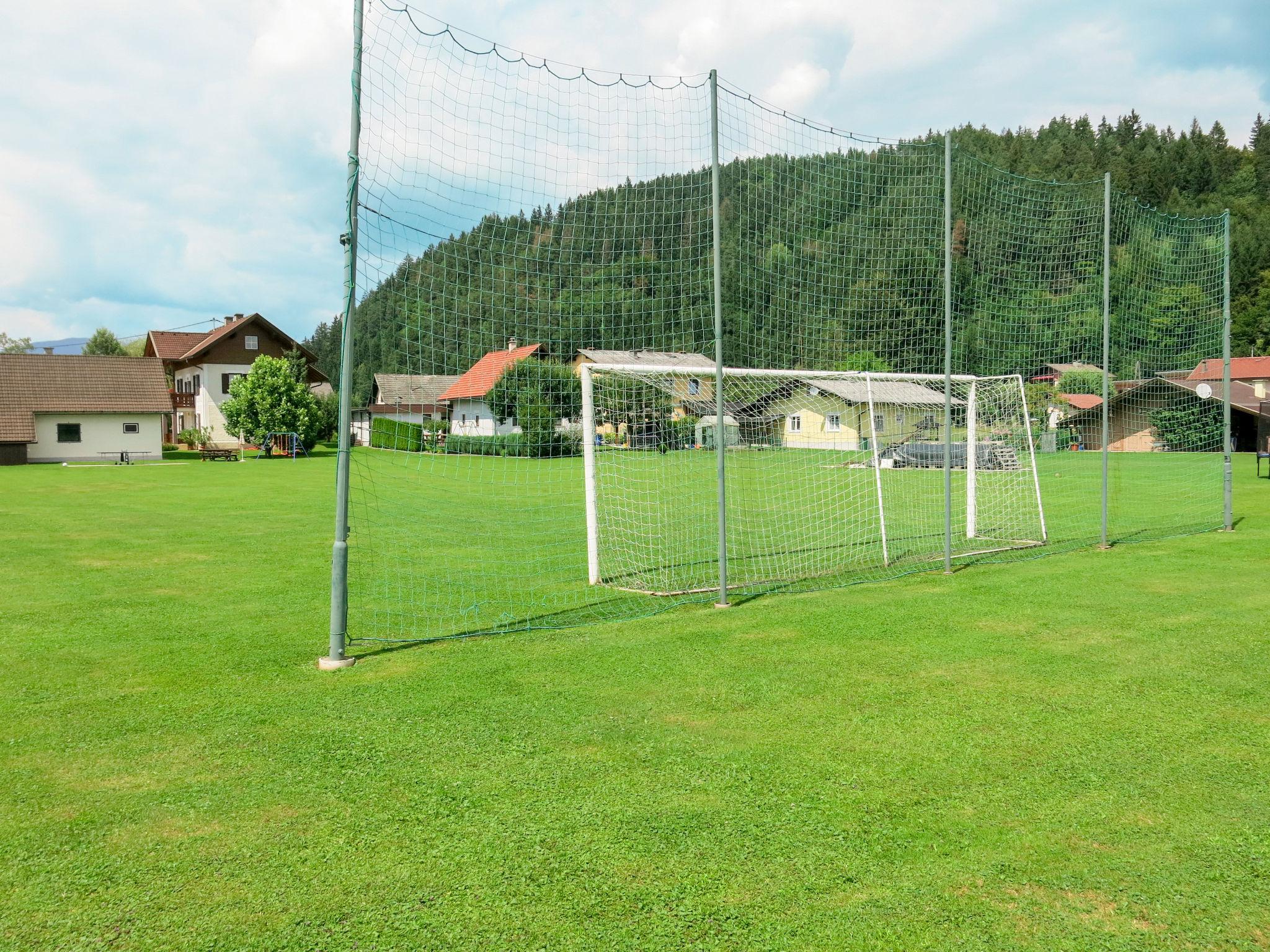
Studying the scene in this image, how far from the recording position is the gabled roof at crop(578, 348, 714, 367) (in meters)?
8.55

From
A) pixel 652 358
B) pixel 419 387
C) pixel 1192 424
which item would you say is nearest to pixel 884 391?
pixel 652 358

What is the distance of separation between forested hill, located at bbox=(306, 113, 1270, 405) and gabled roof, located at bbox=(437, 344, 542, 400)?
0.48 ft

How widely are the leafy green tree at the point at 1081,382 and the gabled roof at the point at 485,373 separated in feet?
25.5

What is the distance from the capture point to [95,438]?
38562 millimetres

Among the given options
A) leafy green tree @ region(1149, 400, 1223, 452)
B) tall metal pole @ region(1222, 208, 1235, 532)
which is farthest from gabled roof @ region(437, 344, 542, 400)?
leafy green tree @ region(1149, 400, 1223, 452)

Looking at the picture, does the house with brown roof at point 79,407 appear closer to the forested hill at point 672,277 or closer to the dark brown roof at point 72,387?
the dark brown roof at point 72,387

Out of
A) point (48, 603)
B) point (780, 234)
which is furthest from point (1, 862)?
point (780, 234)

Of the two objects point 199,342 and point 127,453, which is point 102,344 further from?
point 127,453

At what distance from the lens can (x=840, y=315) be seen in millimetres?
9250

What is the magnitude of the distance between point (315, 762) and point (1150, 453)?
684 inches

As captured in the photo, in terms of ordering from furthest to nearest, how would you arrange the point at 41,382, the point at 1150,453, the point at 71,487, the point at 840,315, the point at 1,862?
1. the point at 41,382
2. the point at 71,487
3. the point at 1150,453
4. the point at 840,315
5. the point at 1,862

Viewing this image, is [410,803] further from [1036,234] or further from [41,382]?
[41,382]

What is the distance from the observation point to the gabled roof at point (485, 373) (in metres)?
6.49

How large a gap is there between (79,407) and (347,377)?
133 ft
